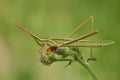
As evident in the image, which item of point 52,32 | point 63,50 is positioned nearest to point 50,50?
point 63,50

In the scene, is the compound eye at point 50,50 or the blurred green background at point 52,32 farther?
the blurred green background at point 52,32

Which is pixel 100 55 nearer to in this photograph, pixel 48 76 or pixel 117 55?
pixel 117 55

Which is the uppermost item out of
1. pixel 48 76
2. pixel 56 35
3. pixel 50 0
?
pixel 50 0

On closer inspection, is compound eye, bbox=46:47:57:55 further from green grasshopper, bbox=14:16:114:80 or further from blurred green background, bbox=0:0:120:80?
blurred green background, bbox=0:0:120:80

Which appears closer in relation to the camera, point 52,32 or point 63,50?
point 63,50

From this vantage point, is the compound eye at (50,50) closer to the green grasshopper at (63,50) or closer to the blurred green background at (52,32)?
the green grasshopper at (63,50)

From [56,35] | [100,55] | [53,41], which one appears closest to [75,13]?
[56,35]

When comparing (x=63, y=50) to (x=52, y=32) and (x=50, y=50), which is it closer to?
(x=50, y=50)

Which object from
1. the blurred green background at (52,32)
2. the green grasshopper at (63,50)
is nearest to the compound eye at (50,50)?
the green grasshopper at (63,50)
